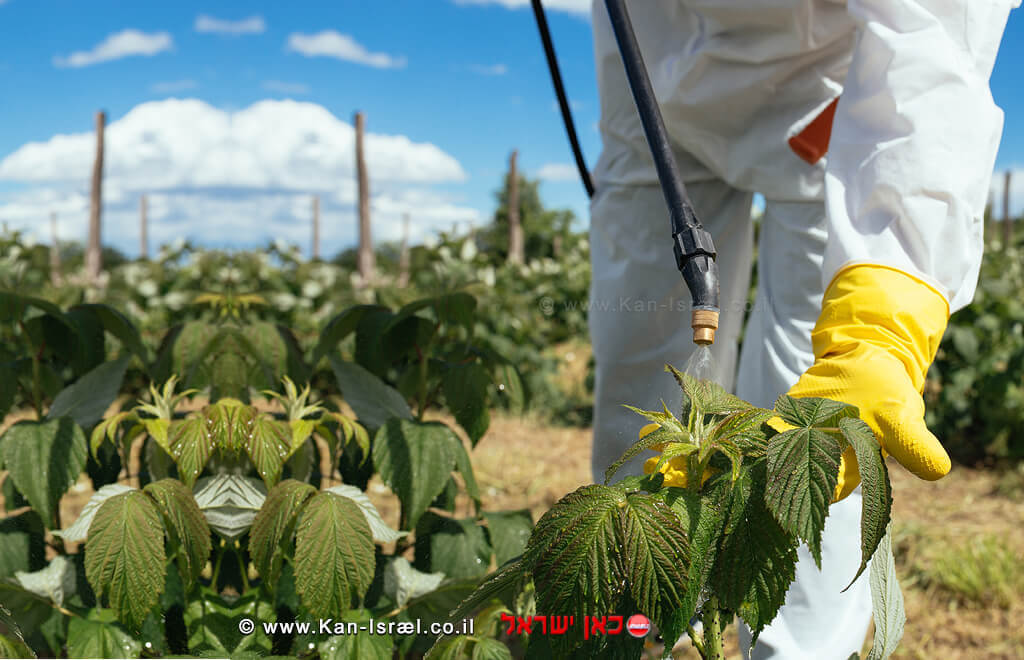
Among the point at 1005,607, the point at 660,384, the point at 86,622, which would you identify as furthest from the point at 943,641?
the point at 86,622

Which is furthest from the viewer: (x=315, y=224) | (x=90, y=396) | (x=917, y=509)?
(x=315, y=224)

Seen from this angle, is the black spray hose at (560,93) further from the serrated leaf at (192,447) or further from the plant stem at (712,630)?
the plant stem at (712,630)

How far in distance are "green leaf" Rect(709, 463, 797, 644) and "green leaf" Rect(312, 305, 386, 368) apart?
1.11 m

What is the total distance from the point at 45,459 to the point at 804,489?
50.6 inches

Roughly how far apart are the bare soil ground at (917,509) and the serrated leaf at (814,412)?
1496mm

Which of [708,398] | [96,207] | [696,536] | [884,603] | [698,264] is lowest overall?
[884,603]

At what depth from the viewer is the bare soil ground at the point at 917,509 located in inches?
87.4

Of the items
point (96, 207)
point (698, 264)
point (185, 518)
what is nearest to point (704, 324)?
point (698, 264)

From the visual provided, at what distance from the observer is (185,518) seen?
1196 millimetres

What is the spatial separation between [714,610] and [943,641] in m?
1.83

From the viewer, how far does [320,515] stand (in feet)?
3.81

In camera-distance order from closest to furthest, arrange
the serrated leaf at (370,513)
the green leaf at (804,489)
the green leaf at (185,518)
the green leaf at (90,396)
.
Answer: the green leaf at (804,489) → the green leaf at (185,518) → the serrated leaf at (370,513) → the green leaf at (90,396)

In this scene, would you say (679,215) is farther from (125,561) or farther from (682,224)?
(125,561)

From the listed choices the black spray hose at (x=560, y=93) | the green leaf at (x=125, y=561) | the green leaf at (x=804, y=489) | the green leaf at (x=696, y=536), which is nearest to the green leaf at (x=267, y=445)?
the green leaf at (x=125, y=561)
